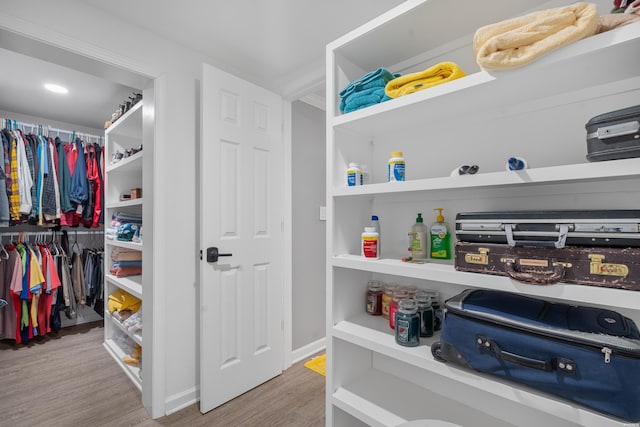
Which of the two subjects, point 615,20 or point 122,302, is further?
point 122,302

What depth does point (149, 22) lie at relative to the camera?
172 centimetres

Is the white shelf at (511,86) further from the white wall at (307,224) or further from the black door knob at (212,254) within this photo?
the white wall at (307,224)

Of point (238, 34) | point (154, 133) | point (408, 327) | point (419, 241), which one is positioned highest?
point (238, 34)

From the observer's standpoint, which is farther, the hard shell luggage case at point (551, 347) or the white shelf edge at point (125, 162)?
the white shelf edge at point (125, 162)

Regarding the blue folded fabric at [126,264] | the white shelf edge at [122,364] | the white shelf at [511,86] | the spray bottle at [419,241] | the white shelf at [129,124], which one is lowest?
the white shelf edge at [122,364]

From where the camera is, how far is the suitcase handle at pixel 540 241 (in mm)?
808

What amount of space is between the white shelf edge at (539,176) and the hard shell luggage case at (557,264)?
19 centimetres

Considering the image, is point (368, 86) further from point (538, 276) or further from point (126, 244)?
point (126, 244)

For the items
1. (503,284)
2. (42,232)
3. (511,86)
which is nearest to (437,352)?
(503,284)

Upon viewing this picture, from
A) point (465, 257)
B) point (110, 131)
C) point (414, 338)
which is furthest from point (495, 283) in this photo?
point (110, 131)

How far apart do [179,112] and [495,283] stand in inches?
78.1

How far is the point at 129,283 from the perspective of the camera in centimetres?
238

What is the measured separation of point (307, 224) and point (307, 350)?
1128mm

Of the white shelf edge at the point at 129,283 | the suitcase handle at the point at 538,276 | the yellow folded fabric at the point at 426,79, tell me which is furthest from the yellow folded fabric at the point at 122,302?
the suitcase handle at the point at 538,276
